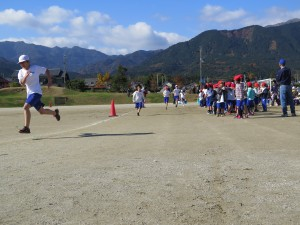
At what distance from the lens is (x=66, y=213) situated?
3.77 m

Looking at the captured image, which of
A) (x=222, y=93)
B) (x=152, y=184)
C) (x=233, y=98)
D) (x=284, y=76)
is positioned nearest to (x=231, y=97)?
(x=233, y=98)

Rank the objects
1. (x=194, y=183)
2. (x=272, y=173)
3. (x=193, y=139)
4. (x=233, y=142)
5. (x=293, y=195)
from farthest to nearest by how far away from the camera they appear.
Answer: (x=193, y=139) → (x=233, y=142) → (x=272, y=173) → (x=194, y=183) → (x=293, y=195)

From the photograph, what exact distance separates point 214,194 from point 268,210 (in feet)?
2.24

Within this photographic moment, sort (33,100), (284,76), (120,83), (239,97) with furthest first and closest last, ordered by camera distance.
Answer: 1. (120,83)
2. (239,97)
3. (284,76)
4. (33,100)

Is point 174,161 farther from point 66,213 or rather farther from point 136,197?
point 66,213

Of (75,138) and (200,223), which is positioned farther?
(75,138)

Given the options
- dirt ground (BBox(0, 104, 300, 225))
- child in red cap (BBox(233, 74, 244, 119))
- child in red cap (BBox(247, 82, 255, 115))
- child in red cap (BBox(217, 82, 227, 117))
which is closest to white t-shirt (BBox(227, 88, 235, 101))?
child in red cap (BBox(217, 82, 227, 117))

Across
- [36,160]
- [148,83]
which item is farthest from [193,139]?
[148,83]

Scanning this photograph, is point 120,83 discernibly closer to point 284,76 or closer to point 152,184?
point 284,76

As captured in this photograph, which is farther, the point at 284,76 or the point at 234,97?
the point at 234,97

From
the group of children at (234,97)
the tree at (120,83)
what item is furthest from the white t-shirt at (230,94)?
the tree at (120,83)

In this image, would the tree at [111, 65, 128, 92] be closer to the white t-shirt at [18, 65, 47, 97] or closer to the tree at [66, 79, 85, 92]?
the tree at [66, 79, 85, 92]

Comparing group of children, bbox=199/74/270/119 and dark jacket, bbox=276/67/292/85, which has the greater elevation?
dark jacket, bbox=276/67/292/85

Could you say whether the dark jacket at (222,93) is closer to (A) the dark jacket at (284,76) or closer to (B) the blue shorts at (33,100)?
(A) the dark jacket at (284,76)
